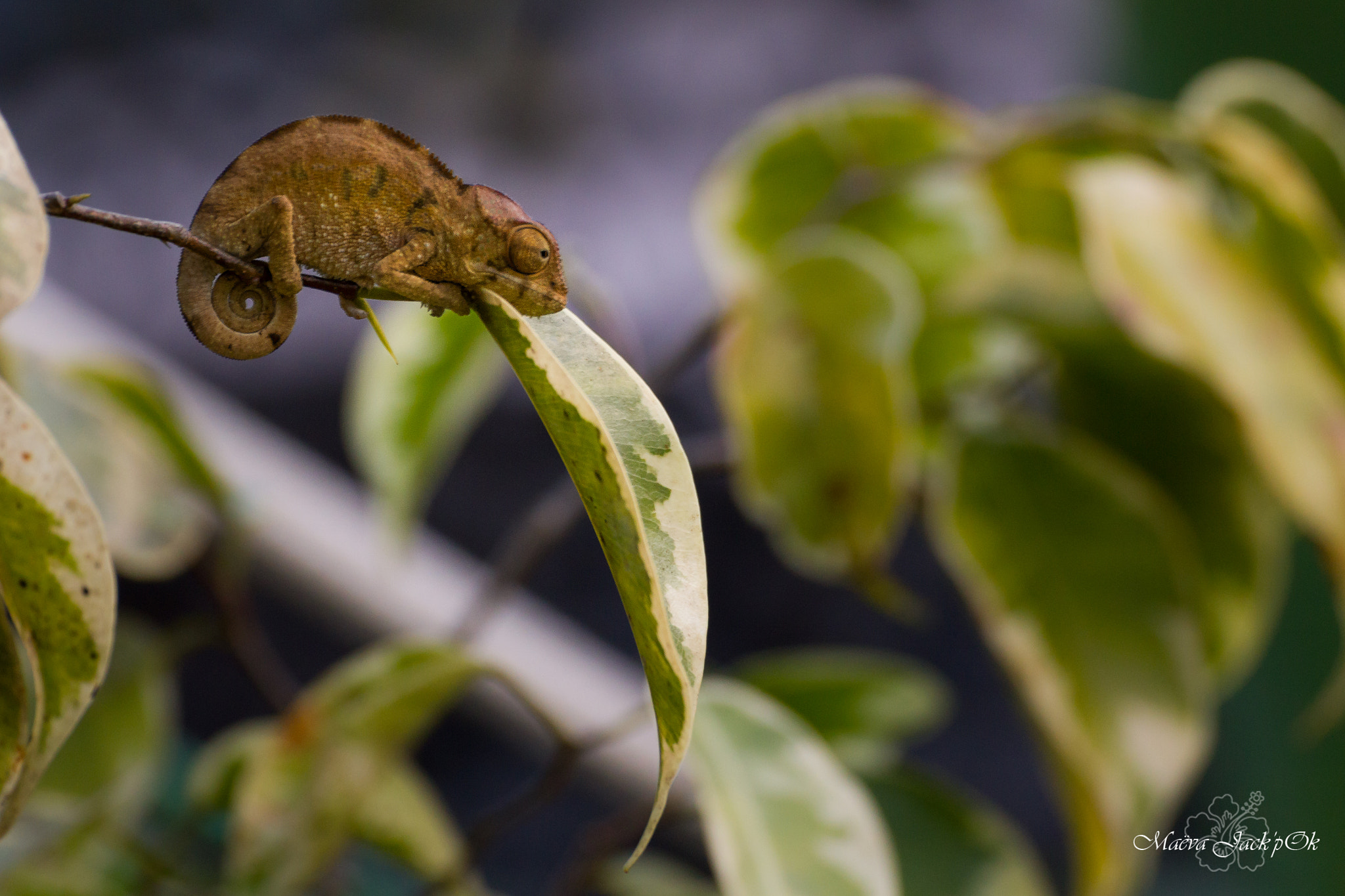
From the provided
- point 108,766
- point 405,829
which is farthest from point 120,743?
point 405,829

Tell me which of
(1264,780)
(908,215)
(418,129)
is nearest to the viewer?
(908,215)

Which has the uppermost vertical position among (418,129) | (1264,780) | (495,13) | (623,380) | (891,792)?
(495,13)

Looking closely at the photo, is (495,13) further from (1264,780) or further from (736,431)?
(1264,780)

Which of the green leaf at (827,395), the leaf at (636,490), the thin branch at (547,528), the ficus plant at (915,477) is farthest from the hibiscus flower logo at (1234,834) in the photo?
the leaf at (636,490)

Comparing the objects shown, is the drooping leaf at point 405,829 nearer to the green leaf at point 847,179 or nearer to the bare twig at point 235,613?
the bare twig at point 235,613

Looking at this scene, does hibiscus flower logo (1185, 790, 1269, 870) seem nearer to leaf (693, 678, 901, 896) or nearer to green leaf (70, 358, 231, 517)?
leaf (693, 678, 901, 896)

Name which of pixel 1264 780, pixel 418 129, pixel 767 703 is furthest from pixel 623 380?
pixel 418 129

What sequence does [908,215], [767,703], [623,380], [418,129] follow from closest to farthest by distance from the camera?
[623,380], [767,703], [908,215], [418,129]
